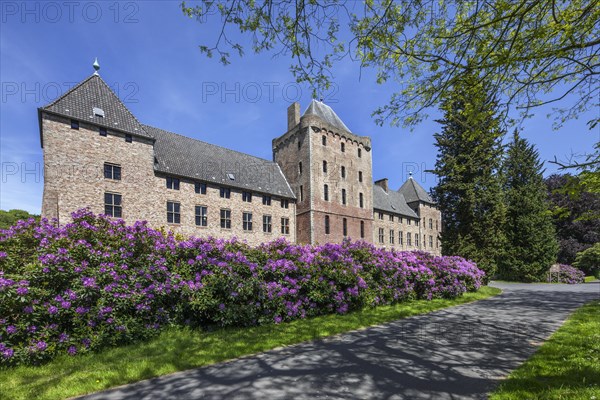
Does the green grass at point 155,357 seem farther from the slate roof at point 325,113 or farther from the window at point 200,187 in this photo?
the slate roof at point 325,113

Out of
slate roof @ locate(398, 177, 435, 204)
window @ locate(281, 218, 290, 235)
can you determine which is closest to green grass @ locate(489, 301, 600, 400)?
window @ locate(281, 218, 290, 235)

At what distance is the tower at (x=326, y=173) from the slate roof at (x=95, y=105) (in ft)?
52.7

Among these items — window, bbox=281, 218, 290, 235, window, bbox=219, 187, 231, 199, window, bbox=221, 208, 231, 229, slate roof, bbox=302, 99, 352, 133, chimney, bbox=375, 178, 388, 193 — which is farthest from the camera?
chimney, bbox=375, 178, 388, 193

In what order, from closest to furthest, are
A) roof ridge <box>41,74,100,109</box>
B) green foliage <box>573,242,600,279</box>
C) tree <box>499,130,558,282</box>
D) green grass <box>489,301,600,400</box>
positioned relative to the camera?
1. green grass <box>489,301,600,400</box>
2. roof ridge <box>41,74,100,109</box>
3. tree <box>499,130,558,282</box>
4. green foliage <box>573,242,600,279</box>

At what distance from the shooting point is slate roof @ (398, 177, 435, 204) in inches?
2034

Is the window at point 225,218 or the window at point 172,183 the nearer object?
the window at point 172,183

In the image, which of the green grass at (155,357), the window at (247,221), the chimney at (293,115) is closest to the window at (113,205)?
the window at (247,221)

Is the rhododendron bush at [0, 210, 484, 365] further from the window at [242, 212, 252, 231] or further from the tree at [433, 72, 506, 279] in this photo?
the window at [242, 212, 252, 231]

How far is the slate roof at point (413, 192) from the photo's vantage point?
51.7 meters

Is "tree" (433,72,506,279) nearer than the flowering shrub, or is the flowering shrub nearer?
"tree" (433,72,506,279)

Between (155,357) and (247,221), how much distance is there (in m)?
24.4

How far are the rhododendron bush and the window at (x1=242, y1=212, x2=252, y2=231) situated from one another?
1915cm

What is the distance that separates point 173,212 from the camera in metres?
25.6

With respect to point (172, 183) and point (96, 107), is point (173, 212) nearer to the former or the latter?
point (172, 183)
